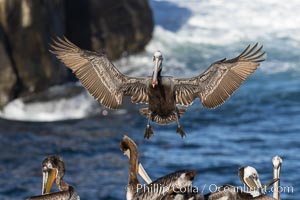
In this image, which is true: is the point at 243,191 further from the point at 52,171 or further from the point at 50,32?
the point at 50,32

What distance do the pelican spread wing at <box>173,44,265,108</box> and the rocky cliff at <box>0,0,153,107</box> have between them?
17.1 meters

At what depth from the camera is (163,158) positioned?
3466 cm

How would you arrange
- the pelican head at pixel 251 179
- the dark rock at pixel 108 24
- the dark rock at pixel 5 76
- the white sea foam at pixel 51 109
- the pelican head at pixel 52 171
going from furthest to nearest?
the dark rock at pixel 108 24 → the white sea foam at pixel 51 109 → the dark rock at pixel 5 76 → the pelican head at pixel 52 171 → the pelican head at pixel 251 179

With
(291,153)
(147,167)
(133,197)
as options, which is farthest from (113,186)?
(133,197)

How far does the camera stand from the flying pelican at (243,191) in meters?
16.4

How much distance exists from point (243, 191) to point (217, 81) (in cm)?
318

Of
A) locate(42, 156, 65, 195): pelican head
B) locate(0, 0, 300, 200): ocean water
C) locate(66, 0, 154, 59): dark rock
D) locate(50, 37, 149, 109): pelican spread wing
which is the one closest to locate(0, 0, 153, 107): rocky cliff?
locate(66, 0, 154, 59): dark rock

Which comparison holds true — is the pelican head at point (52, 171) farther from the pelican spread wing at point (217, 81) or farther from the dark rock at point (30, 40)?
the dark rock at point (30, 40)

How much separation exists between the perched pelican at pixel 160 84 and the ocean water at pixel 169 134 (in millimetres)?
10798

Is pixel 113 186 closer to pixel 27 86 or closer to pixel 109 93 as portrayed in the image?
pixel 27 86

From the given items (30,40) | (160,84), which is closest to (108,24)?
(30,40)

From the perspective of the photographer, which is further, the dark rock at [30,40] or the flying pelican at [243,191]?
the dark rock at [30,40]

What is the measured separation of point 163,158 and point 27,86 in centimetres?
602

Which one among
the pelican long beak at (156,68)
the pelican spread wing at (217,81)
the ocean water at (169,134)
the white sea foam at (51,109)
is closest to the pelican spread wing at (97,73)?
the pelican spread wing at (217,81)
